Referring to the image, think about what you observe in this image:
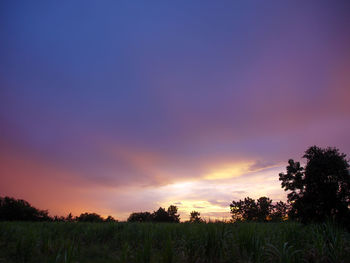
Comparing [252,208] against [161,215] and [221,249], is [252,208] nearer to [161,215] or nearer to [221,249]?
[161,215]

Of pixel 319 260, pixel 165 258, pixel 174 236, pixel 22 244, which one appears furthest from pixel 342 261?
pixel 22 244

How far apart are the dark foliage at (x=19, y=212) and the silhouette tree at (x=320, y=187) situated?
41502 mm

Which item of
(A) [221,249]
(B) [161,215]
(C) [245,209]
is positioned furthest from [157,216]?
(A) [221,249]

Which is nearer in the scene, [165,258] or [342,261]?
[342,261]

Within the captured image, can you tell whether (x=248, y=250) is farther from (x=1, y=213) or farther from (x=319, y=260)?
(x=1, y=213)

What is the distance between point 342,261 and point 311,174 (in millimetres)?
3940

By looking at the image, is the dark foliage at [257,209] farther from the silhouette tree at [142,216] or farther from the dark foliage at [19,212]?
the dark foliage at [19,212]

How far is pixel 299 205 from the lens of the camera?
10.0 metres

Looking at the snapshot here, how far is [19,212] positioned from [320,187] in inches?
1819

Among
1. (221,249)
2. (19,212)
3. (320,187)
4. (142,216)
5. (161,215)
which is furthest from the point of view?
(161,215)

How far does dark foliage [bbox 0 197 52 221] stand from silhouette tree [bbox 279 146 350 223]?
41.5 m

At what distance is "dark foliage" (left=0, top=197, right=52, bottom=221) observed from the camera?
41.0 meters

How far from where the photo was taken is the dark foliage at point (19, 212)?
134 ft

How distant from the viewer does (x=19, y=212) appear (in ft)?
135
